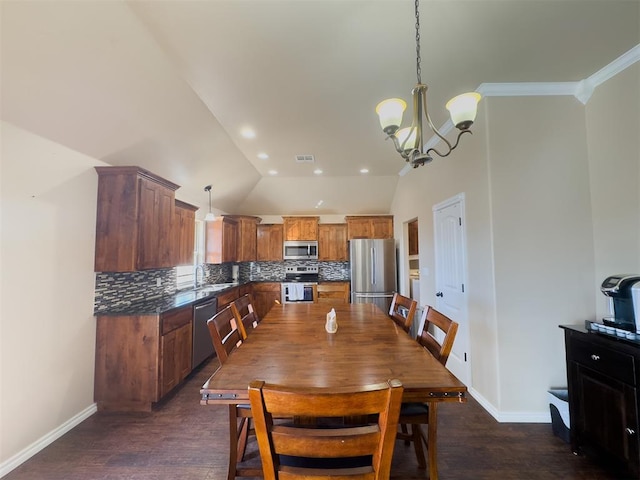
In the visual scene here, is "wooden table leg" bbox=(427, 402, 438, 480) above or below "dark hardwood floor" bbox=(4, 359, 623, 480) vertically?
above

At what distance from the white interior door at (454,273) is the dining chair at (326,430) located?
2259 mm

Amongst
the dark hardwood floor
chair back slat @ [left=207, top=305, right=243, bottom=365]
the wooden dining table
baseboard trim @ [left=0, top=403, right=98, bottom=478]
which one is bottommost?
the dark hardwood floor

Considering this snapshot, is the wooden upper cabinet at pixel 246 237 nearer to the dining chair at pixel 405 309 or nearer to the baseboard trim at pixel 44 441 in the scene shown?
the baseboard trim at pixel 44 441

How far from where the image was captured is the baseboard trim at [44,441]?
1.74 meters

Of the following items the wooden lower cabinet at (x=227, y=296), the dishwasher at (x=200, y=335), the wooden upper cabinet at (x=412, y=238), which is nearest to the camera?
the dishwasher at (x=200, y=335)

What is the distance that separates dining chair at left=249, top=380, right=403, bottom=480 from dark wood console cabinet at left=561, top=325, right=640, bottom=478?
67.4 inches

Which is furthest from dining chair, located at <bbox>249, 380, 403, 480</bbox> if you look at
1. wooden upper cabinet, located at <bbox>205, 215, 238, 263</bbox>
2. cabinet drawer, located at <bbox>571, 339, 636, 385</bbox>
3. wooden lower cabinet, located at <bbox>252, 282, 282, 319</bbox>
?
wooden lower cabinet, located at <bbox>252, 282, 282, 319</bbox>

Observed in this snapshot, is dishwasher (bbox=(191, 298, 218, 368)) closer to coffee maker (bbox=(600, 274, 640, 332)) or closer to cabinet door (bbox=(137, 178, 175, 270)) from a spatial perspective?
cabinet door (bbox=(137, 178, 175, 270))

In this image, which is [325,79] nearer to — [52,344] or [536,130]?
[536,130]

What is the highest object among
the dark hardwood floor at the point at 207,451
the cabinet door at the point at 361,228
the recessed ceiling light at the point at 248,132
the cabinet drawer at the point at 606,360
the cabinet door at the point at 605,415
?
the recessed ceiling light at the point at 248,132

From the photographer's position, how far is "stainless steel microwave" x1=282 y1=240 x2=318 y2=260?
5.95 meters

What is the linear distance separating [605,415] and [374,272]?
149 inches

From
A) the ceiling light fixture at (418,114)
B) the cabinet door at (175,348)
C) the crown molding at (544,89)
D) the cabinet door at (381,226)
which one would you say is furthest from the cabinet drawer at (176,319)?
the cabinet door at (381,226)

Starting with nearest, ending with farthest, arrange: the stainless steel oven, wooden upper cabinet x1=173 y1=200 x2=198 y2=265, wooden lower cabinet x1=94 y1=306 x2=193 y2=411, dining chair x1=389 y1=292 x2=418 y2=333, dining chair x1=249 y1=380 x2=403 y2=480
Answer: dining chair x1=249 y1=380 x2=403 y2=480
dining chair x1=389 y1=292 x2=418 y2=333
wooden lower cabinet x1=94 y1=306 x2=193 y2=411
wooden upper cabinet x1=173 y1=200 x2=198 y2=265
the stainless steel oven
